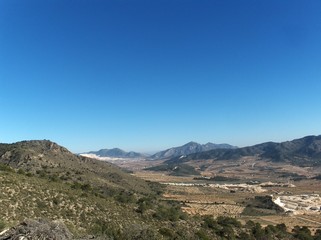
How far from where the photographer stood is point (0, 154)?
342ft

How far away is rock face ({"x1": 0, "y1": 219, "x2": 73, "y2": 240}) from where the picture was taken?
15.0 metres

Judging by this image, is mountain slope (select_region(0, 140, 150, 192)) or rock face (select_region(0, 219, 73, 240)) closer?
rock face (select_region(0, 219, 73, 240))

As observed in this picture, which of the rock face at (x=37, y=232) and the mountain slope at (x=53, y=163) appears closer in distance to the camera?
the rock face at (x=37, y=232)

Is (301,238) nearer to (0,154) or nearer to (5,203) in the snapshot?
(5,203)

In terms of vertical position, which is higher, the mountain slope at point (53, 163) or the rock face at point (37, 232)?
the mountain slope at point (53, 163)

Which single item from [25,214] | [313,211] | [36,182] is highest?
[36,182]

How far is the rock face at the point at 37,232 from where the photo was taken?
14969 mm

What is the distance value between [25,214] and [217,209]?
225ft

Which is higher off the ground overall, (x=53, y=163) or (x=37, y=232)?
(x=53, y=163)

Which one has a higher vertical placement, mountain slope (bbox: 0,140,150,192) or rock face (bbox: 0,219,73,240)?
mountain slope (bbox: 0,140,150,192)

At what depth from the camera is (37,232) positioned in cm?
1513

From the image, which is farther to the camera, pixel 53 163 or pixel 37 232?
pixel 53 163

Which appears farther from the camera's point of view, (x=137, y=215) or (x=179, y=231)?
(x=137, y=215)

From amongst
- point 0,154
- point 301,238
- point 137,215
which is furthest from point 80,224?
point 0,154
